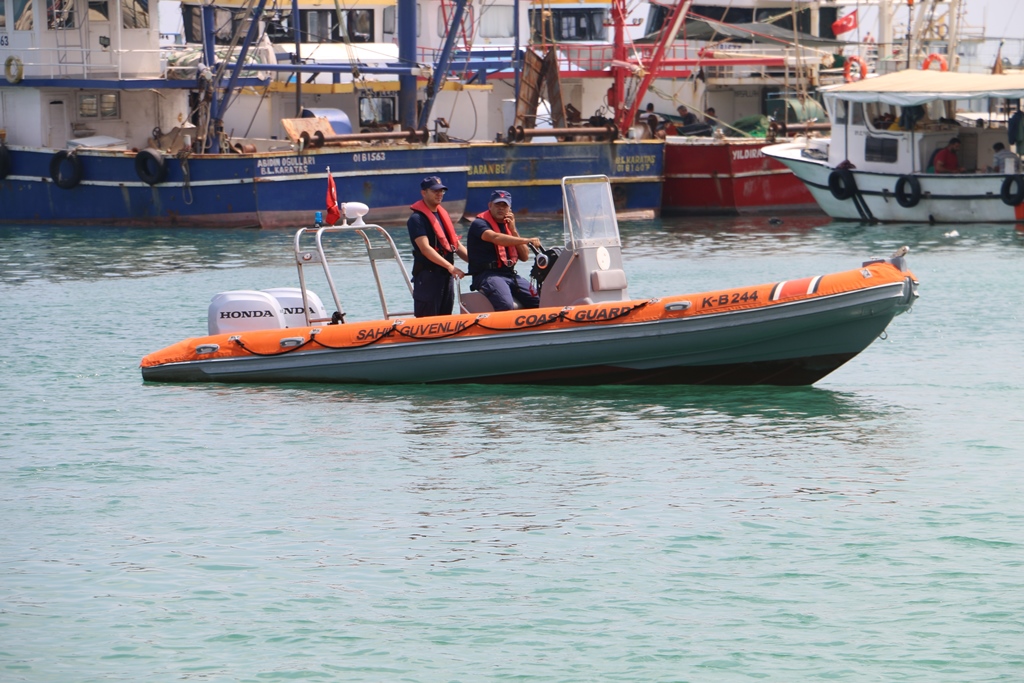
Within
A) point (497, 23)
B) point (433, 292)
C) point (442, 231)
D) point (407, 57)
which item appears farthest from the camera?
point (497, 23)

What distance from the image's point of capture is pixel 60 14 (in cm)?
3019

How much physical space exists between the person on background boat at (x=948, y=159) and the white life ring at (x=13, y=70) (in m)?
17.1

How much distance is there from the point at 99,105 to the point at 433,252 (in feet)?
67.4

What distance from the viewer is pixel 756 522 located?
365 inches

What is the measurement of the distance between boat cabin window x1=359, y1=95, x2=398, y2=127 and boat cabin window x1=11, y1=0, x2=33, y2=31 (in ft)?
25.8

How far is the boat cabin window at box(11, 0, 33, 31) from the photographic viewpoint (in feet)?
98.0

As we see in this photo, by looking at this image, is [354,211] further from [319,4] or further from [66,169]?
[319,4]

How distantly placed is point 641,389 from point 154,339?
649 centimetres

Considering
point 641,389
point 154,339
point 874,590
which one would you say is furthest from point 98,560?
point 154,339

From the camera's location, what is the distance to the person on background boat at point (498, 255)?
1189 centimetres

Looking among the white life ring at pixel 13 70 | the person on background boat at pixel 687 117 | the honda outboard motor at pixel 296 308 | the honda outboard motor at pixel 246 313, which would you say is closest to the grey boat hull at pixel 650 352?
the honda outboard motor at pixel 246 313

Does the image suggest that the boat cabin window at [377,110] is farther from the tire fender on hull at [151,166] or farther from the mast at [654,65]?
the tire fender on hull at [151,166]

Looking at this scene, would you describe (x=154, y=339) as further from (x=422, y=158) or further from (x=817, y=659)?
(x=422, y=158)

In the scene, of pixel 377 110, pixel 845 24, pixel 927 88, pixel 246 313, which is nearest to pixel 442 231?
pixel 246 313
